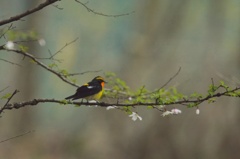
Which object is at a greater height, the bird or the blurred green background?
the blurred green background

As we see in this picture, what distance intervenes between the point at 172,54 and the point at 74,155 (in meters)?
3.80

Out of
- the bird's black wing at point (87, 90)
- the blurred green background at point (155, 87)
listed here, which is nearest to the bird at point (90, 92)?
the bird's black wing at point (87, 90)

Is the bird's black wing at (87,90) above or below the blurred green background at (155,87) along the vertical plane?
below

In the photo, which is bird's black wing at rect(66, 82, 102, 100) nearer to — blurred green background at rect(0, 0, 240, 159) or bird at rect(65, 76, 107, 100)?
bird at rect(65, 76, 107, 100)

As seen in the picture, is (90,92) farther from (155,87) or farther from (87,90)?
(155,87)

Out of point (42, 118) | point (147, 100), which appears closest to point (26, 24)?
point (42, 118)

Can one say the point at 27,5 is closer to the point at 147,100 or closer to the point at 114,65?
the point at 114,65

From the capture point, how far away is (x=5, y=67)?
67.7ft

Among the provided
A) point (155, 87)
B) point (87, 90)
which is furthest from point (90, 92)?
point (155, 87)

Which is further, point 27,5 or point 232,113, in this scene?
point 27,5

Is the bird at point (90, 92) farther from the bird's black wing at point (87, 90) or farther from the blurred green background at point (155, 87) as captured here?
the blurred green background at point (155, 87)

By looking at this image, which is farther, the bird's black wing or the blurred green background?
the blurred green background

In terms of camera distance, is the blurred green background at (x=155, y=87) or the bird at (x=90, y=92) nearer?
the bird at (x=90, y=92)

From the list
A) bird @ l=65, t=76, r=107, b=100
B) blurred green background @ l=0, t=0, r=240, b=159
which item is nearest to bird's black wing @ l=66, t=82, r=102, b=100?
bird @ l=65, t=76, r=107, b=100
